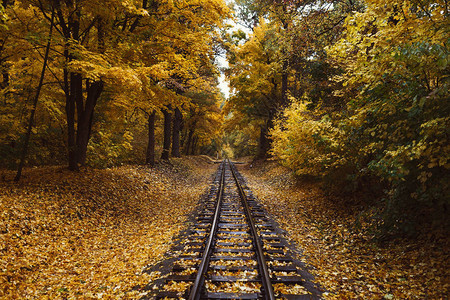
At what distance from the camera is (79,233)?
680 cm

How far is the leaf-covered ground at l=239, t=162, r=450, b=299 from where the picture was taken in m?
4.28

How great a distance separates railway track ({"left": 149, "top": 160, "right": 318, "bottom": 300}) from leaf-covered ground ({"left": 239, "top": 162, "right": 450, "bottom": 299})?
1.97ft

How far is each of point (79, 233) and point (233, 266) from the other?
14.2ft

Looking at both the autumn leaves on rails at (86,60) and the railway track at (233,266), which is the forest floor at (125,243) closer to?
the railway track at (233,266)

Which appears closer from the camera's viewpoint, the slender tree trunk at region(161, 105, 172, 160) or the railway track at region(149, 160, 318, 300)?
the railway track at region(149, 160, 318, 300)

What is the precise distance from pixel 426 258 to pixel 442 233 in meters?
0.63

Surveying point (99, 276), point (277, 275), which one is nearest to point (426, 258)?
point (277, 275)

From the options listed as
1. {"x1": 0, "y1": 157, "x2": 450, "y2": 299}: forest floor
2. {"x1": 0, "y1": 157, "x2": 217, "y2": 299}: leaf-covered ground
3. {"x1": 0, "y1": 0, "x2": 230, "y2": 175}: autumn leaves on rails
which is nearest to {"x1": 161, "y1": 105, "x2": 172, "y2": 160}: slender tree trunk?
{"x1": 0, "y1": 0, "x2": 230, "y2": 175}: autumn leaves on rails

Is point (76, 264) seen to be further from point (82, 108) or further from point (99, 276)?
point (82, 108)

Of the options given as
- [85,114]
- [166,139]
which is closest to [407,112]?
[85,114]

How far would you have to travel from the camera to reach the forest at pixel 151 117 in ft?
14.3

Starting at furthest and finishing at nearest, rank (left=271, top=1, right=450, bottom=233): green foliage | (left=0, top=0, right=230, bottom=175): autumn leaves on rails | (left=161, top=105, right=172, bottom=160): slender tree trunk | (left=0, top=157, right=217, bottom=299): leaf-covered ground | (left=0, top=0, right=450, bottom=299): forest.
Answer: (left=161, top=105, right=172, bottom=160): slender tree trunk
(left=0, top=0, right=230, bottom=175): autumn leaves on rails
(left=0, top=157, right=217, bottom=299): leaf-covered ground
(left=0, top=0, right=450, bottom=299): forest
(left=271, top=1, right=450, bottom=233): green foliage

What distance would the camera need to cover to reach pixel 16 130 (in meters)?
9.15

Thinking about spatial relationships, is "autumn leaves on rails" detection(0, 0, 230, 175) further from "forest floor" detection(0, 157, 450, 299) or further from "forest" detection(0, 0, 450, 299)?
"forest floor" detection(0, 157, 450, 299)
